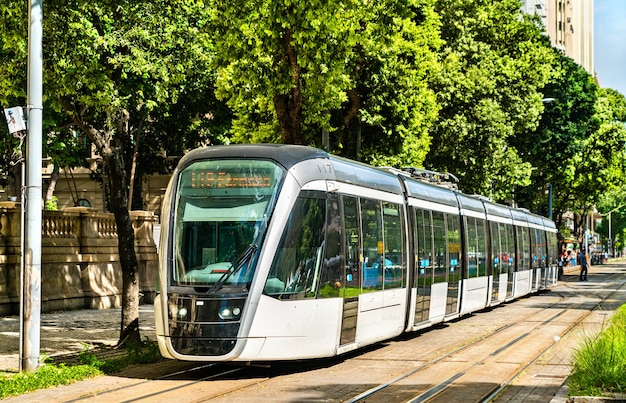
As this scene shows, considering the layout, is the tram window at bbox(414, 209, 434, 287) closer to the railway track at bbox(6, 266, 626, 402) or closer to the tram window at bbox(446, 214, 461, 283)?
the railway track at bbox(6, 266, 626, 402)

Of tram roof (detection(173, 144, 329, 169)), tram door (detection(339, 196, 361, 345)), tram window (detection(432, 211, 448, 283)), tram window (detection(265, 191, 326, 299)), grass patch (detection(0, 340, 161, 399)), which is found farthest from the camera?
tram window (detection(432, 211, 448, 283))

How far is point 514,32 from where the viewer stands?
4419 cm

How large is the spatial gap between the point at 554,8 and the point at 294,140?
96.9 meters

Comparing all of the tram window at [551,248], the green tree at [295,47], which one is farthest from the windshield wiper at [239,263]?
the tram window at [551,248]

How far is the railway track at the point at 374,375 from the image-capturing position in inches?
464

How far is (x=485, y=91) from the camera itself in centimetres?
3878

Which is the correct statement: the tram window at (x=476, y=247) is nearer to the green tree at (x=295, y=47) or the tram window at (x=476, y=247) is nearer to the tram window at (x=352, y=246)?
the green tree at (x=295, y=47)

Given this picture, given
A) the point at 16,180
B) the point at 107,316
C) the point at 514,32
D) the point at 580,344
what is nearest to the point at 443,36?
the point at 514,32

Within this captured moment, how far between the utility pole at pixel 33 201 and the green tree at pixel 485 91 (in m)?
24.2

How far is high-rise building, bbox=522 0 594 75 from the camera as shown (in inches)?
4026

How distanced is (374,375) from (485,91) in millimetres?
26502

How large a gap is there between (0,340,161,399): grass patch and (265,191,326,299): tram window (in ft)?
9.17

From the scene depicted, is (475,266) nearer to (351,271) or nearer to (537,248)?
(351,271)

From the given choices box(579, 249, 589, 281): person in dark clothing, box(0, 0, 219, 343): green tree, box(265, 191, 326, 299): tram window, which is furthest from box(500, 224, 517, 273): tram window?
box(579, 249, 589, 281): person in dark clothing
